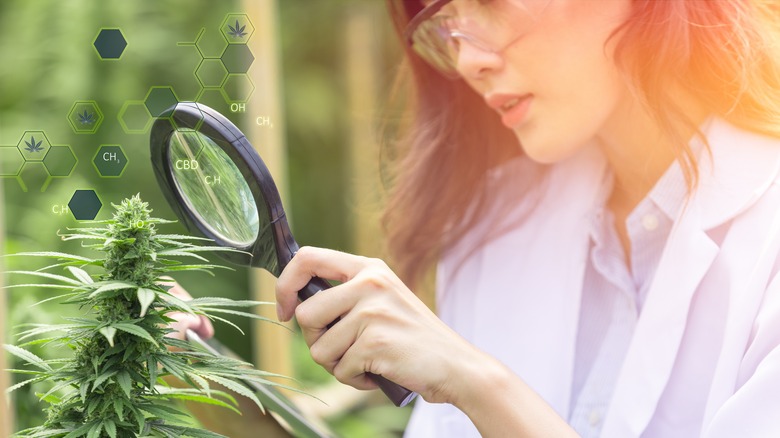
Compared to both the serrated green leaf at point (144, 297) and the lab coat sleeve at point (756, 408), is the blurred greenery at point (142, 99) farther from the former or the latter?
the lab coat sleeve at point (756, 408)

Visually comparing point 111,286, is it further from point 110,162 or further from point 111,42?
point 111,42

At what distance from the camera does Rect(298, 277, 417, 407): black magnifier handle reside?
0.68 meters

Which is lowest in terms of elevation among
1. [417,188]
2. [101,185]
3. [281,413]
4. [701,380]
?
[701,380]

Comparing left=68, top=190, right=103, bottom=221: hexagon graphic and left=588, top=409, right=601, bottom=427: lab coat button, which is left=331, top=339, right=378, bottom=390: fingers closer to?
left=68, top=190, right=103, bottom=221: hexagon graphic

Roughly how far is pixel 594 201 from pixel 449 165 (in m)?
0.24

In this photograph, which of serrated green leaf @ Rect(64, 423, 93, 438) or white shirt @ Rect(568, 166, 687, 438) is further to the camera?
white shirt @ Rect(568, 166, 687, 438)

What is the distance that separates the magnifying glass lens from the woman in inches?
3.1

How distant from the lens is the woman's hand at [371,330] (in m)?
0.68

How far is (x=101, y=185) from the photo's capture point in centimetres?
118

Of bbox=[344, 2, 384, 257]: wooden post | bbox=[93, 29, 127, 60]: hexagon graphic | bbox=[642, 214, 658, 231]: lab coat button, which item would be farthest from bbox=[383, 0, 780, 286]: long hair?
bbox=[344, 2, 384, 257]: wooden post

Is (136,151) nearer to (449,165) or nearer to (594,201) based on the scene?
(449,165)

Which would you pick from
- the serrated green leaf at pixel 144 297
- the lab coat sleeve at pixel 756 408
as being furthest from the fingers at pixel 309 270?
the lab coat sleeve at pixel 756 408

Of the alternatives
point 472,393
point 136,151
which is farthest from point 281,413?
point 136,151

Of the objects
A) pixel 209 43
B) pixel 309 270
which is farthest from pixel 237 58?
pixel 209 43
